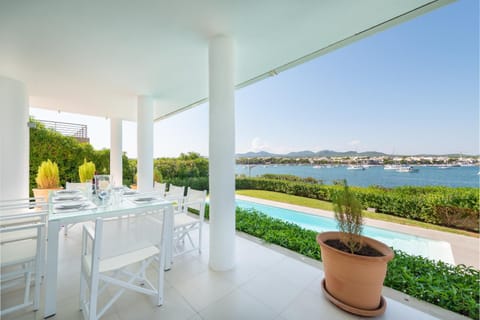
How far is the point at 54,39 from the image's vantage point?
208cm

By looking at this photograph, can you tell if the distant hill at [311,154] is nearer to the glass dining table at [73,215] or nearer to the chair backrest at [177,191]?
the chair backrest at [177,191]

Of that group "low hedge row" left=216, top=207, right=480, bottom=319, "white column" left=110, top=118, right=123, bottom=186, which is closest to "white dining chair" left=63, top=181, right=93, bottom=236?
"white column" left=110, top=118, right=123, bottom=186

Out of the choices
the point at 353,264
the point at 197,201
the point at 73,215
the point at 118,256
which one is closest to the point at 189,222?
the point at 197,201

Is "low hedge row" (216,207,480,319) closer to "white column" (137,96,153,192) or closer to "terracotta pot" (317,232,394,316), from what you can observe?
"terracotta pot" (317,232,394,316)

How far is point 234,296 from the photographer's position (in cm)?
165

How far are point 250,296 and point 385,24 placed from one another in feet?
10.3

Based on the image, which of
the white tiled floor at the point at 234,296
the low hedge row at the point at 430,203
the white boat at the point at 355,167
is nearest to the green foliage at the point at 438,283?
the white tiled floor at the point at 234,296

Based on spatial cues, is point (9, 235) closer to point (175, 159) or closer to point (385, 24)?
point (385, 24)

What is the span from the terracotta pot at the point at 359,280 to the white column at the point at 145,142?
12.8ft

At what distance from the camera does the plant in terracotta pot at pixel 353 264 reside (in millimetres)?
1415

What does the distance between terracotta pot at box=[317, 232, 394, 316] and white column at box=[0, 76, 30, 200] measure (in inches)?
199

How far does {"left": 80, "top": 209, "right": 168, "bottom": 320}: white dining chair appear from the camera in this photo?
1207 mm

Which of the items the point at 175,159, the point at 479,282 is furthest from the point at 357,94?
the point at 175,159

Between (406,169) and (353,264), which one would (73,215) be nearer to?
(353,264)
